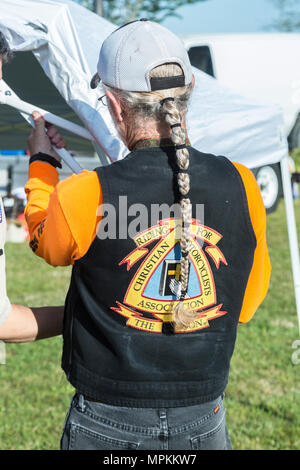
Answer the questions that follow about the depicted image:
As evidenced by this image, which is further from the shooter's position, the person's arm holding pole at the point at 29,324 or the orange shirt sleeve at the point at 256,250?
the person's arm holding pole at the point at 29,324

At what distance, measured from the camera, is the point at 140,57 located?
1.57m

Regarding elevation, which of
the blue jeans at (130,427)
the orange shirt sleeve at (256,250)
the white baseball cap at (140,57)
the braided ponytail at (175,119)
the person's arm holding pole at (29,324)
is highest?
the white baseball cap at (140,57)

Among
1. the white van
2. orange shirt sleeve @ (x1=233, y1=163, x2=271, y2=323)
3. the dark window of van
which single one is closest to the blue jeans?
orange shirt sleeve @ (x1=233, y1=163, x2=271, y2=323)

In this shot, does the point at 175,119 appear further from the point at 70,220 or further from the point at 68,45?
the point at 68,45

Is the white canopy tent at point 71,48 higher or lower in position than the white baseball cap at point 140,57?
lower

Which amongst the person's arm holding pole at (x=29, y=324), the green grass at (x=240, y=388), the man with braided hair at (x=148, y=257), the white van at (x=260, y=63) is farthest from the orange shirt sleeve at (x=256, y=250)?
the white van at (x=260, y=63)

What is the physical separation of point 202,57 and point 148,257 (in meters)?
11.1

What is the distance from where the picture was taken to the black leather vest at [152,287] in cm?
154

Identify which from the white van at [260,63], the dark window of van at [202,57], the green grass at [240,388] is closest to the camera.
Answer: the green grass at [240,388]

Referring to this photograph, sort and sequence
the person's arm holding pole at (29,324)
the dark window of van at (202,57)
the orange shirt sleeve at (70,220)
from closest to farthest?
the orange shirt sleeve at (70,220) < the person's arm holding pole at (29,324) < the dark window of van at (202,57)

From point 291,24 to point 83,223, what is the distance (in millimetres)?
31898

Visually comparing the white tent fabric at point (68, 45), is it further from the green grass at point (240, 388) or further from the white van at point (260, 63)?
the white van at point (260, 63)

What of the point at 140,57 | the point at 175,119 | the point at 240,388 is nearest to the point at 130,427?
the point at 175,119
